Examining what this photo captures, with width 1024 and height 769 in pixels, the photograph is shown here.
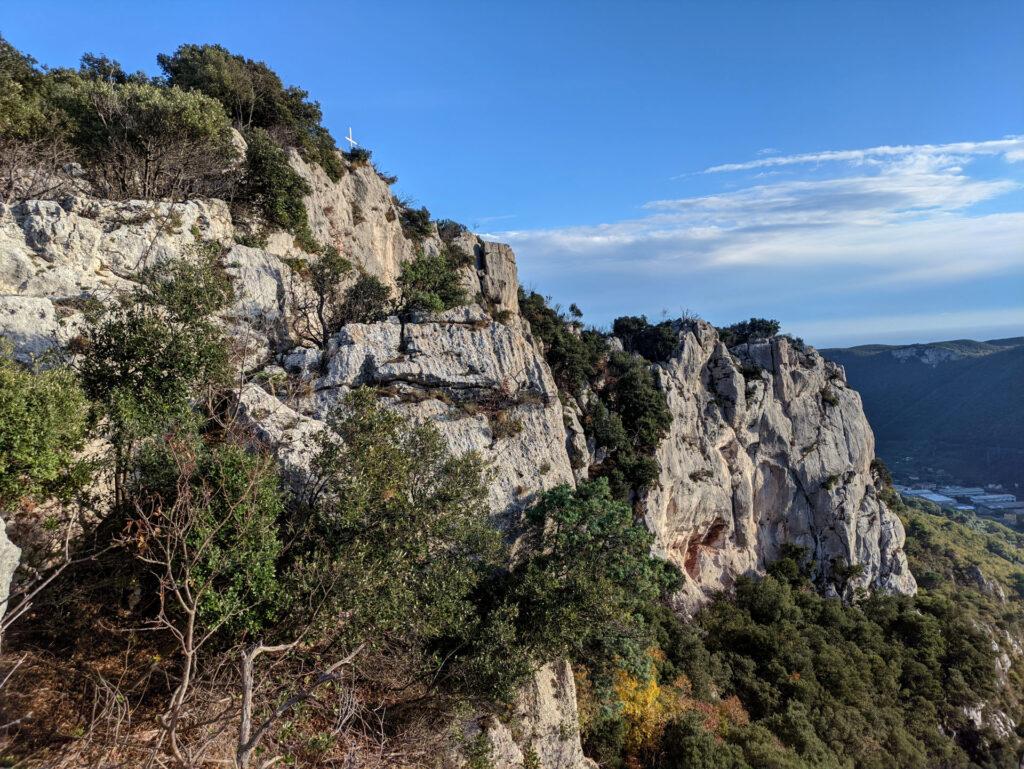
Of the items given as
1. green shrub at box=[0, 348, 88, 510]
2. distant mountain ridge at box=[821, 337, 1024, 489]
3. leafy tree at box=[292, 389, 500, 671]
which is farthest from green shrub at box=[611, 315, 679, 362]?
distant mountain ridge at box=[821, 337, 1024, 489]

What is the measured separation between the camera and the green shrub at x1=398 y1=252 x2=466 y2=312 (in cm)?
2501

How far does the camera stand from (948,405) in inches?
5906

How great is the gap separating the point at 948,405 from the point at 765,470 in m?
156

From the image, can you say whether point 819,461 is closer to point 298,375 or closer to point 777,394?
point 777,394

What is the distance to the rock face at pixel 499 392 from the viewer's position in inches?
656

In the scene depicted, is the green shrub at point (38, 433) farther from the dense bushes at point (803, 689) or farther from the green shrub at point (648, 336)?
the green shrub at point (648, 336)

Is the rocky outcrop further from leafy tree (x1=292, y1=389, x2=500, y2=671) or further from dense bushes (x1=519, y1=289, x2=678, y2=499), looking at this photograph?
dense bushes (x1=519, y1=289, x2=678, y2=499)

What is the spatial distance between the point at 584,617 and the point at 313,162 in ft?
108

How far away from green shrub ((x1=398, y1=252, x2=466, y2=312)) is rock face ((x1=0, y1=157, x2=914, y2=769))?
4.28 ft

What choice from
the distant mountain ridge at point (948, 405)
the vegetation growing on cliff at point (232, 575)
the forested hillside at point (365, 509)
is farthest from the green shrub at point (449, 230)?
the distant mountain ridge at point (948, 405)

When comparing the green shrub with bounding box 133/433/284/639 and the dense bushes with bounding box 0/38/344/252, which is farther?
the dense bushes with bounding box 0/38/344/252

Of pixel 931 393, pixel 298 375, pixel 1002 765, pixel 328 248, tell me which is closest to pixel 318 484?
pixel 298 375

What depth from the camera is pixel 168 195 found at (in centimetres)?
2336

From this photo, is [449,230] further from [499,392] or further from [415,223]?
[499,392]
